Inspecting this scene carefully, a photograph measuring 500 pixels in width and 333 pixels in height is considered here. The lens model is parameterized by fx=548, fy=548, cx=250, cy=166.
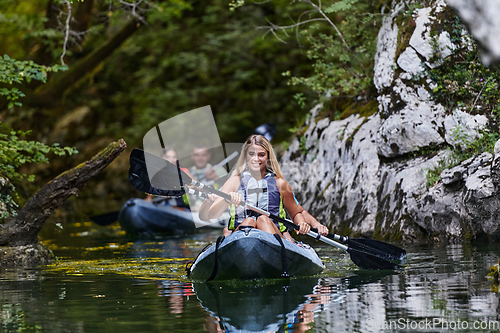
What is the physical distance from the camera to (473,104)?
23.2 feet

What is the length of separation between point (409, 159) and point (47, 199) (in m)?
4.72

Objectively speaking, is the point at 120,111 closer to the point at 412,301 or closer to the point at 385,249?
the point at 385,249

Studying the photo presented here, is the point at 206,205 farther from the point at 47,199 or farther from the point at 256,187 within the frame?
the point at 47,199

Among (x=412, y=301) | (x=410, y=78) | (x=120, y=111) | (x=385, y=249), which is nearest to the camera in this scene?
(x=412, y=301)

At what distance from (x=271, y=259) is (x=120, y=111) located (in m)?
14.6

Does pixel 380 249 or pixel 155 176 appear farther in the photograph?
pixel 380 249

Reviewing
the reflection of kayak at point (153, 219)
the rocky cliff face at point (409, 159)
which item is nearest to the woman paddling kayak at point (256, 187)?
the rocky cliff face at point (409, 159)

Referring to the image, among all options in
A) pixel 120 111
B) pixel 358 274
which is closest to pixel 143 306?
pixel 358 274

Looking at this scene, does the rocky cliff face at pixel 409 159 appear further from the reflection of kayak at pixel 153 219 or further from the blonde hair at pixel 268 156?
the reflection of kayak at pixel 153 219

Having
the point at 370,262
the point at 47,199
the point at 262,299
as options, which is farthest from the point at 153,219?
the point at 262,299

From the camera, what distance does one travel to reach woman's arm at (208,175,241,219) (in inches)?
196

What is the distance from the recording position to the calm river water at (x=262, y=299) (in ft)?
10.5

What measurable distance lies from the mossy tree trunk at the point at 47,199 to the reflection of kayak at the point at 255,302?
2066mm

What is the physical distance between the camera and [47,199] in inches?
247
